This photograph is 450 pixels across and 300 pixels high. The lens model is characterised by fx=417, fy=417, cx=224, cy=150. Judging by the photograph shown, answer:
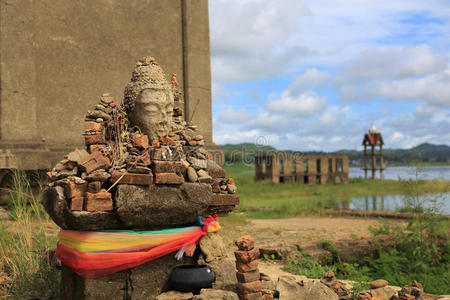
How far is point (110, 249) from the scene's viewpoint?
11.8 ft

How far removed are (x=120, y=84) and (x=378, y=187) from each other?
1600cm

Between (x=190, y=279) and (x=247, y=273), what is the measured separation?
52 cm

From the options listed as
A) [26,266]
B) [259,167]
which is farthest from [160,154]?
[259,167]

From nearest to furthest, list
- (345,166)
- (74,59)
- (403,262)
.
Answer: (403,262), (74,59), (345,166)

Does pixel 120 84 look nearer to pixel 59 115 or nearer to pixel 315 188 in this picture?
pixel 59 115

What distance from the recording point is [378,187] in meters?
21.2

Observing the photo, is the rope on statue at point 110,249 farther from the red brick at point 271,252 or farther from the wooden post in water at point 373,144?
the wooden post in water at point 373,144

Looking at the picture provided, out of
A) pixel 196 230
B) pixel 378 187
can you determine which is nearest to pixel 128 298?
pixel 196 230

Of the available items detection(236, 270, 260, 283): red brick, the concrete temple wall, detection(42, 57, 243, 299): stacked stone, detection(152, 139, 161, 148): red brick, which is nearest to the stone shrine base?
detection(42, 57, 243, 299): stacked stone

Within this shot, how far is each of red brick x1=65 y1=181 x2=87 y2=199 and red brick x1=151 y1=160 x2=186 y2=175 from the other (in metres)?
0.61

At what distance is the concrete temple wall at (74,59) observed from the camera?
8.00m

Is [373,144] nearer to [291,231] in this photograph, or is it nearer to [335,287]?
[291,231]

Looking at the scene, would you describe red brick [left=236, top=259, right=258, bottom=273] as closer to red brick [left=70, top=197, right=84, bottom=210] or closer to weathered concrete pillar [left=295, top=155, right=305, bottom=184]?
red brick [left=70, top=197, right=84, bottom=210]

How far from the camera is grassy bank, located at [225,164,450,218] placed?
496 inches
